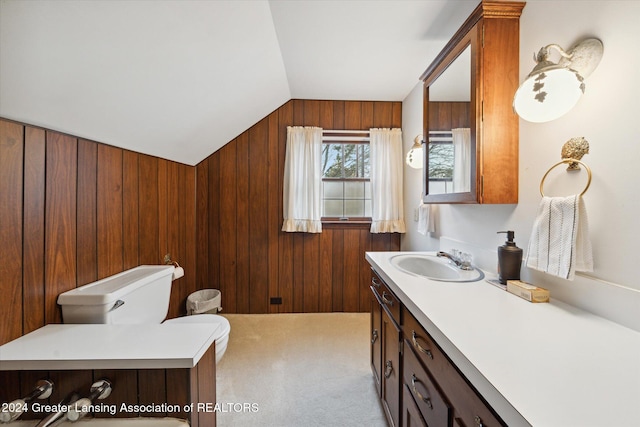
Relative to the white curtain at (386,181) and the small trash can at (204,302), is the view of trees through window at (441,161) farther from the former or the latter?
the small trash can at (204,302)

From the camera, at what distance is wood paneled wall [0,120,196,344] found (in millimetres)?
940

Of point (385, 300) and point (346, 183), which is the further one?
point (346, 183)

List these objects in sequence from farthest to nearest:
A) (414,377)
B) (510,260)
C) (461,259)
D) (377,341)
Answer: (377,341) → (461,259) → (510,260) → (414,377)

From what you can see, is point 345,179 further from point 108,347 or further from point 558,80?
point 108,347

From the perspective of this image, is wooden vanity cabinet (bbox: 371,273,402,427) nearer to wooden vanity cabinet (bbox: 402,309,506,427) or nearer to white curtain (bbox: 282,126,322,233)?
wooden vanity cabinet (bbox: 402,309,506,427)

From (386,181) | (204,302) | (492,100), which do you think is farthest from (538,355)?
(204,302)

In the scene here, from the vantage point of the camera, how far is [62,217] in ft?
3.75

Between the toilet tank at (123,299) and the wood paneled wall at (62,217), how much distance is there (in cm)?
6

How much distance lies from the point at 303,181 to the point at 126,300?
1.67 meters

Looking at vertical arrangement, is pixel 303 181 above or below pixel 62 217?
above

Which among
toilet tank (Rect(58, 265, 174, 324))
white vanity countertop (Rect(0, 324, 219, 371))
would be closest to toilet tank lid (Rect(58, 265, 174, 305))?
toilet tank (Rect(58, 265, 174, 324))

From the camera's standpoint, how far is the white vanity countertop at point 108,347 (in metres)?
0.82

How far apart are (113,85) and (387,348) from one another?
73.5 inches

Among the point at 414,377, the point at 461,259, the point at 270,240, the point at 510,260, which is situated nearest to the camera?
the point at 414,377
